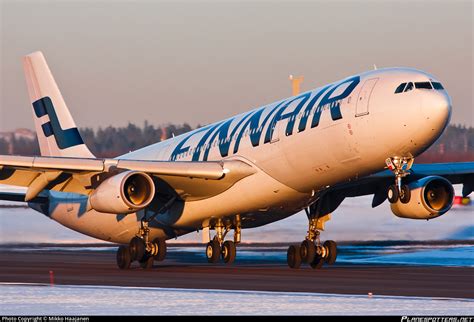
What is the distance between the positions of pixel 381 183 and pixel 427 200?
2.67 m

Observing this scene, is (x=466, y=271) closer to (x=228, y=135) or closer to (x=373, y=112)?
(x=373, y=112)

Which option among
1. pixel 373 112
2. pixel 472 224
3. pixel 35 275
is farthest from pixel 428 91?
pixel 472 224

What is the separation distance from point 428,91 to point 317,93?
446 centimetres

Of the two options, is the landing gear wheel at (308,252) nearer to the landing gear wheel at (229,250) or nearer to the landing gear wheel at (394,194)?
the landing gear wheel at (229,250)

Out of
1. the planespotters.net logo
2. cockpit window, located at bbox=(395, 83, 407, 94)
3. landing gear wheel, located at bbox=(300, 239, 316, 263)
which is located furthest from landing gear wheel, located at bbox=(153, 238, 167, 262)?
the planespotters.net logo

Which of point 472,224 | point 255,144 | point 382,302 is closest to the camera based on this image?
point 382,302

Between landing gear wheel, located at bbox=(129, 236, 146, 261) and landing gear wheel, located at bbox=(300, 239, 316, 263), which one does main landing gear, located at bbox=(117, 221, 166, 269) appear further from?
landing gear wheel, located at bbox=(300, 239, 316, 263)

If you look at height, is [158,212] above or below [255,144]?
below

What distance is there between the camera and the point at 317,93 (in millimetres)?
33438

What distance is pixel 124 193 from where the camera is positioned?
33.2m

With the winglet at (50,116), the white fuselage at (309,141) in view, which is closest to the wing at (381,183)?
the white fuselage at (309,141)

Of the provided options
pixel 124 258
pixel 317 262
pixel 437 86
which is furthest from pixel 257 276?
pixel 437 86

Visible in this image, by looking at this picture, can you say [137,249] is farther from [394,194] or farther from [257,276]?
[394,194]

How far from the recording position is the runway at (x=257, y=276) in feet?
86.6
